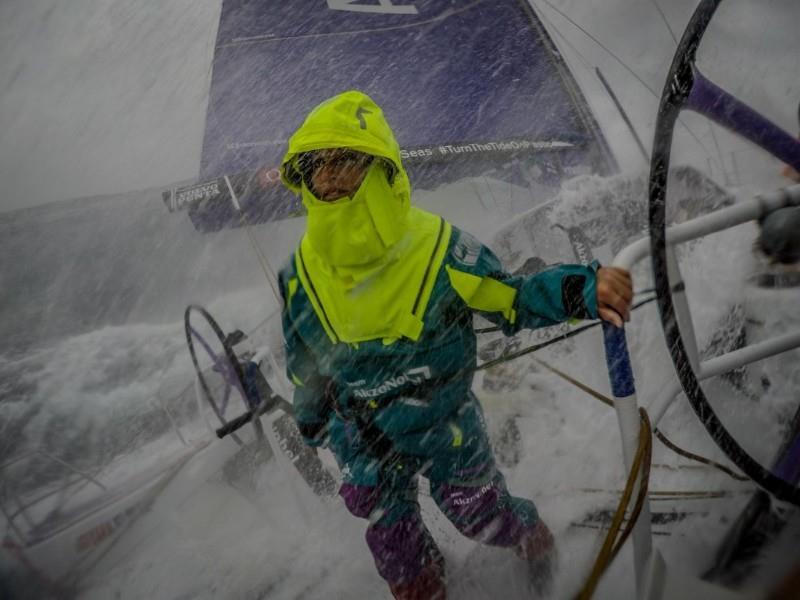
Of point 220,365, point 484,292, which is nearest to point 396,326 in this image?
point 484,292

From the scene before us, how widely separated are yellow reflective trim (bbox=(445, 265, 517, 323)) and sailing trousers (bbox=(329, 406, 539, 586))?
0.45 meters

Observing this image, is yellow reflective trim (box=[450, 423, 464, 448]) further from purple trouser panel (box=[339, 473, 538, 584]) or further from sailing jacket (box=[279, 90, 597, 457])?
purple trouser panel (box=[339, 473, 538, 584])

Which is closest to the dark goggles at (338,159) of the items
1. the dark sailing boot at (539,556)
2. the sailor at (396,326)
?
the sailor at (396,326)

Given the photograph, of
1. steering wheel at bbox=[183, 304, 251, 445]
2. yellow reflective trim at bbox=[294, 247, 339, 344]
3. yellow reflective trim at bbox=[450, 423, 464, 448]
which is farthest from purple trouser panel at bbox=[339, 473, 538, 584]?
steering wheel at bbox=[183, 304, 251, 445]

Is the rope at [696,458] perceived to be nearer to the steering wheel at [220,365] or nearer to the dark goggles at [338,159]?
the dark goggles at [338,159]

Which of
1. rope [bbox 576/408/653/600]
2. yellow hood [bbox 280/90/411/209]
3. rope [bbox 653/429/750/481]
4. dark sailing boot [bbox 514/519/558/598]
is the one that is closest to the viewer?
rope [bbox 576/408/653/600]

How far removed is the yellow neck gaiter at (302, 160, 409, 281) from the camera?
141 cm

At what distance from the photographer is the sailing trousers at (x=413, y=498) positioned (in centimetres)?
166

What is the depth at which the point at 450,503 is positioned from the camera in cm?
171

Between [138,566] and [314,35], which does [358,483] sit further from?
[314,35]

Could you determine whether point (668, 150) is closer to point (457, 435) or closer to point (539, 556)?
point (457, 435)

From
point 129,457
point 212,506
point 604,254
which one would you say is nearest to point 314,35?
point 604,254

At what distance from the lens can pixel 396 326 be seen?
4.90 ft

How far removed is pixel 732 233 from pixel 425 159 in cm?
349
